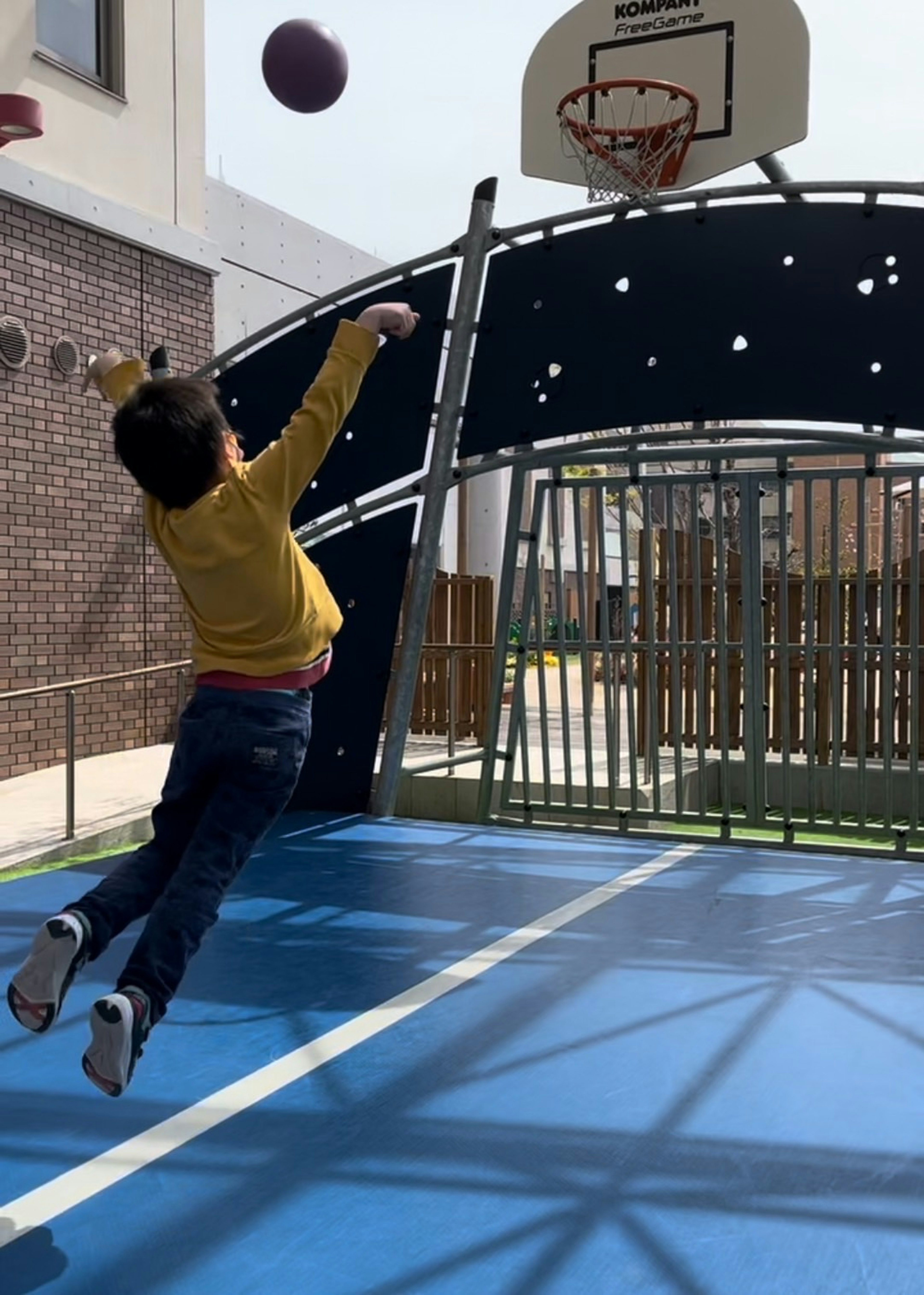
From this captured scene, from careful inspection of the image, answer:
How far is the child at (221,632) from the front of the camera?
10.5ft

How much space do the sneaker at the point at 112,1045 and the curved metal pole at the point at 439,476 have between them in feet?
16.4

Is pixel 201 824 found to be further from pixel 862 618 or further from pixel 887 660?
pixel 887 660

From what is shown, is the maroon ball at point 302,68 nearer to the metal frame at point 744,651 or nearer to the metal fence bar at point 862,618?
the metal frame at point 744,651

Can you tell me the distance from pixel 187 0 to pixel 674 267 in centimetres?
742

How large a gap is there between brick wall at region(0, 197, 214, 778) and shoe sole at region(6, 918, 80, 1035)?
7920mm

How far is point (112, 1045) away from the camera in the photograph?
113 inches

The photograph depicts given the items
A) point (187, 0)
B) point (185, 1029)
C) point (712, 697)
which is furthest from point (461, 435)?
point (187, 0)

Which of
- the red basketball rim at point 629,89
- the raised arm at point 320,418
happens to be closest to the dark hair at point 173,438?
the raised arm at point 320,418

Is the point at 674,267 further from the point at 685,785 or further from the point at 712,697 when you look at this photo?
the point at 712,697

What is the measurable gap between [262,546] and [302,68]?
271 inches

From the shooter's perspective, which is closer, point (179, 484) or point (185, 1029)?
point (179, 484)

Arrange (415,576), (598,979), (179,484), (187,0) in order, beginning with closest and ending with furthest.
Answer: (179,484) < (598,979) < (415,576) < (187,0)

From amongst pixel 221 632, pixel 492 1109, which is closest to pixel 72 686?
pixel 221 632

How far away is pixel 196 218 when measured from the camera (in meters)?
12.7
